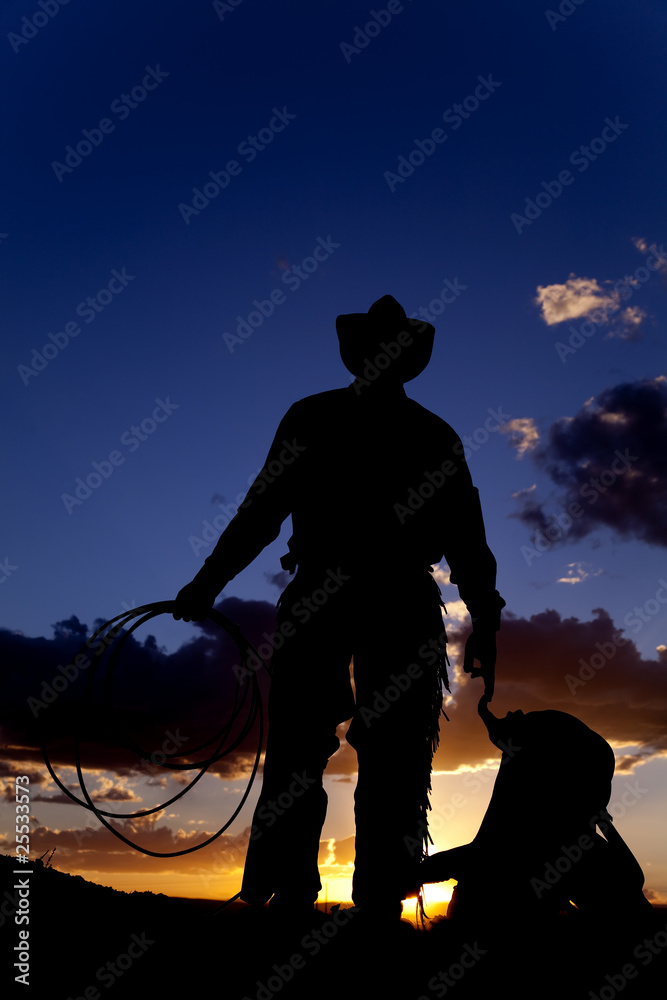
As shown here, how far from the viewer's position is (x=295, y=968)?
11.4ft

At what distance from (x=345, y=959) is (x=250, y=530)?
8.39 feet

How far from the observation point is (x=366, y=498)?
4594 mm

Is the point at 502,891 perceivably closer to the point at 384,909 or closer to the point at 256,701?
the point at 384,909

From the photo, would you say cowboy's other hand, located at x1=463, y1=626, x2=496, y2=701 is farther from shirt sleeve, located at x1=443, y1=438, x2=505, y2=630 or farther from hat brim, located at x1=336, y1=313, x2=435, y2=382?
hat brim, located at x1=336, y1=313, x2=435, y2=382

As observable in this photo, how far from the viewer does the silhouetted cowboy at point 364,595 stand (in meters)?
4.12

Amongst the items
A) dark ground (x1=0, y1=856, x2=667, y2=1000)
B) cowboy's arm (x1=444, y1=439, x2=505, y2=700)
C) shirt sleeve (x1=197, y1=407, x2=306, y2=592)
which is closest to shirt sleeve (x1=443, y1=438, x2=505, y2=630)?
cowboy's arm (x1=444, y1=439, x2=505, y2=700)

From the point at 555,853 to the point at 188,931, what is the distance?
7.36ft

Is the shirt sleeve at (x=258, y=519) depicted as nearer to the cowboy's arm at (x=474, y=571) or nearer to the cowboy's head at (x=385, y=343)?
the cowboy's head at (x=385, y=343)

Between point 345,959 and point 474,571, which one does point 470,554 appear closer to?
point 474,571

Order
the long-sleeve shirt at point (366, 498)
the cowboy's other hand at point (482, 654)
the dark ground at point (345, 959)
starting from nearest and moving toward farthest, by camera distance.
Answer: the dark ground at point (345, 959) < the long-sleeve shirt at point (366, 498) < the cowboy's other hand at point (482, 654)

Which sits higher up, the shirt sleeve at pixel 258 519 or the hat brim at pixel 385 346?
the hat brim at pixel 385 346

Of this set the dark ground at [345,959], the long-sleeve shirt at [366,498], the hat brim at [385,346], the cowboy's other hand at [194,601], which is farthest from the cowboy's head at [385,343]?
the dark ground at [345,959]

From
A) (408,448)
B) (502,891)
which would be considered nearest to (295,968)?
(502,891)

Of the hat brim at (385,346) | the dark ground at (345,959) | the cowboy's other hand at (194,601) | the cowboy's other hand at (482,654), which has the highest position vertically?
the hat brim at (385,346)
